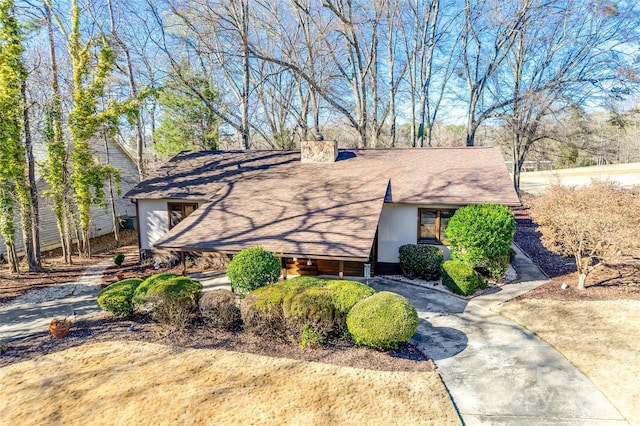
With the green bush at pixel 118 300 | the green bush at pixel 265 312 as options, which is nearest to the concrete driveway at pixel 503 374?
the green bush at pixel 265 312

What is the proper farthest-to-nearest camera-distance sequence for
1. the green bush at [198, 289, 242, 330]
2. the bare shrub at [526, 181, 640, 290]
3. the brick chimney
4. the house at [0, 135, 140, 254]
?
the house at [0, 135, 140, 254]
the brick chimney
the bare shrub at [526, 181, 640, 290]
the green bush at [198, 289, 242, 330]

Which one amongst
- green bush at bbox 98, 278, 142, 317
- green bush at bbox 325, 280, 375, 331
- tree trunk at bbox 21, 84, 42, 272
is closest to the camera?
green bush at bbox 325, 280, 375, 331

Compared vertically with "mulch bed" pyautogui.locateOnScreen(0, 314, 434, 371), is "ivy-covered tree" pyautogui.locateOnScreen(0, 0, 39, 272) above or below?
above

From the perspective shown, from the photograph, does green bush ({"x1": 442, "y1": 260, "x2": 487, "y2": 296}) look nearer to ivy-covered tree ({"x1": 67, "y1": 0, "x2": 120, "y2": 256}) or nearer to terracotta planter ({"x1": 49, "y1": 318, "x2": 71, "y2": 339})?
terracotta planter ({"x1": 49, "y1": 318, "x2": 71, "y2": 339})

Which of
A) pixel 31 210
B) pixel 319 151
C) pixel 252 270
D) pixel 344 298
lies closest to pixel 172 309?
pixel 252 270

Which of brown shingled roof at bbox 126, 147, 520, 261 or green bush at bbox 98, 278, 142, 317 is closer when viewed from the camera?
green bush at bbox 98, 278, 142, 317

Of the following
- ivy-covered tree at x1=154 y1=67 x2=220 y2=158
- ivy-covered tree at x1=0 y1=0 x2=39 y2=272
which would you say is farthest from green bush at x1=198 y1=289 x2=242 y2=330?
ivy-covered tree at x1=154 y1=67 x2=220 y2=158

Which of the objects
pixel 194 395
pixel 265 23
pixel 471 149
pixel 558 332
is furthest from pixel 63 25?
pixel 558 332

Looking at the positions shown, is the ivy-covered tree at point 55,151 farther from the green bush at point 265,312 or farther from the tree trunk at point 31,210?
the green bush at point 265,312

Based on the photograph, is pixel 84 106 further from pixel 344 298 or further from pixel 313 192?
pixel 344 298
